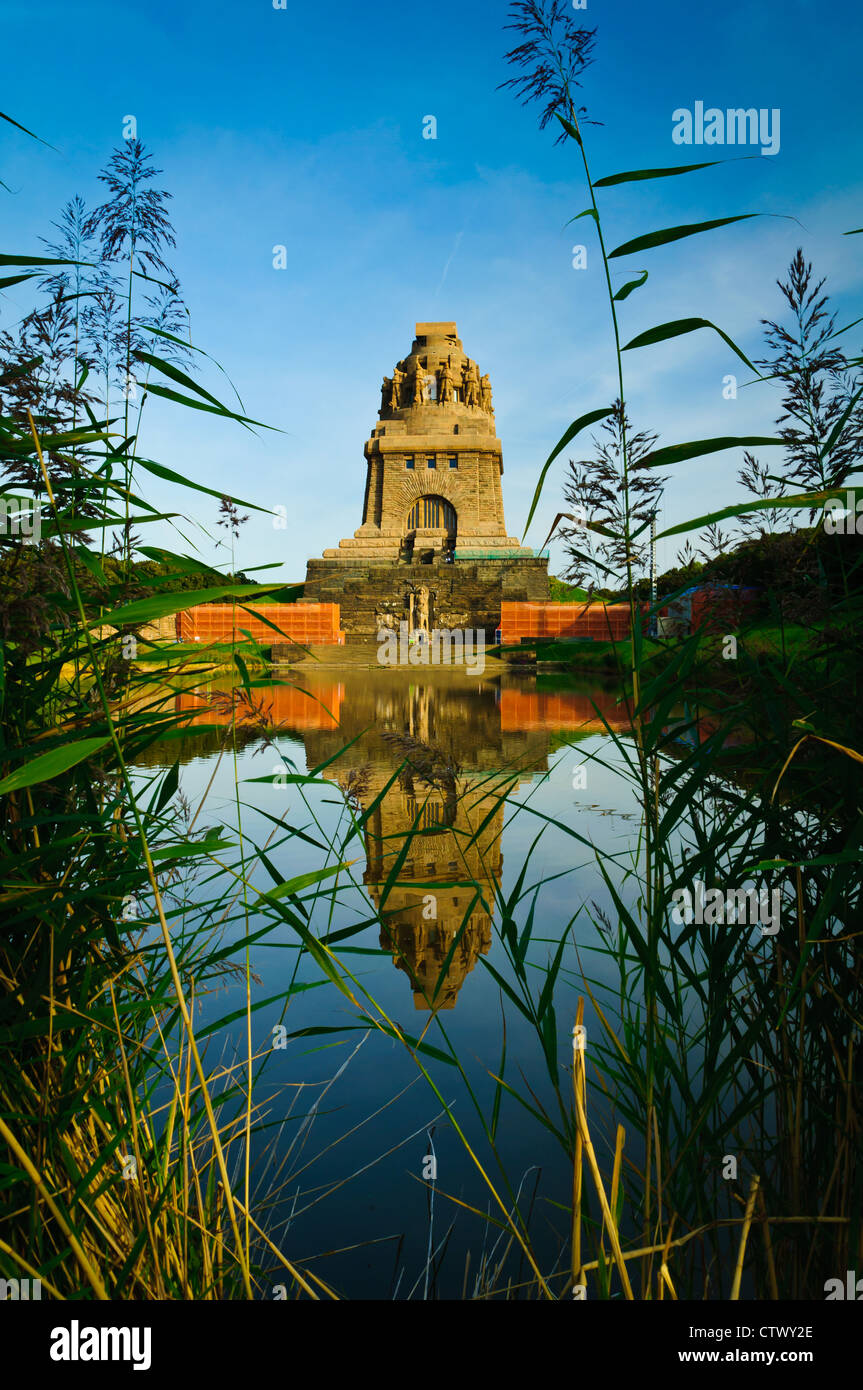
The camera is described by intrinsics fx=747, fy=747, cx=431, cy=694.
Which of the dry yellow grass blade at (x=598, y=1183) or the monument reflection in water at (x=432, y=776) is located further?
the monument reflection in water at (x=432, y=776)

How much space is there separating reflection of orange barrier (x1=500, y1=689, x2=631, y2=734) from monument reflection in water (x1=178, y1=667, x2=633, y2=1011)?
2 cm

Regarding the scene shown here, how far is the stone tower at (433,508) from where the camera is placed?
25.9 metres

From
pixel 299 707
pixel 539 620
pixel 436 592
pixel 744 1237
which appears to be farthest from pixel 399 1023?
pixel 436 592

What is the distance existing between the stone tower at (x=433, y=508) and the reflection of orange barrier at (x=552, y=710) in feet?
45.3

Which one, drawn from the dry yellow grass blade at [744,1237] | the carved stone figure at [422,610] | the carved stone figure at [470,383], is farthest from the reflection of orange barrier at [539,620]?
the dry yellow grass blade at [744,1237]

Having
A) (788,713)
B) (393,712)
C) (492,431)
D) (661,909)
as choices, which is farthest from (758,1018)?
(492,431)

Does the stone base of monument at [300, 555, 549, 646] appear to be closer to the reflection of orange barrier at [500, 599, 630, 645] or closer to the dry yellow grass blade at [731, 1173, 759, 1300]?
the reflection of orange barrier at [500, 599, 630, 645]

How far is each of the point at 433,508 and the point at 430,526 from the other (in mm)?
815

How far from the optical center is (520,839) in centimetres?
364

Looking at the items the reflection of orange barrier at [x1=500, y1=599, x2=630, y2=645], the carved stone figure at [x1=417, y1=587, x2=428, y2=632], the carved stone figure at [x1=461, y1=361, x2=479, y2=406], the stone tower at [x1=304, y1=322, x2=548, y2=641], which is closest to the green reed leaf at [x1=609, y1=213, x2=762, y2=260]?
the reflection of orange barrier at [x1=500, y1=599, x2=630, y2=645]

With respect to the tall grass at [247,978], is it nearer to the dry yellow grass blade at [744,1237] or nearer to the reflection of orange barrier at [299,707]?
the dry yellow grass blade at [744,1237]

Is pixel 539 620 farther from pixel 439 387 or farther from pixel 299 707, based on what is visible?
pixel 439 387

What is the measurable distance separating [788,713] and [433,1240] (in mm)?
1116
